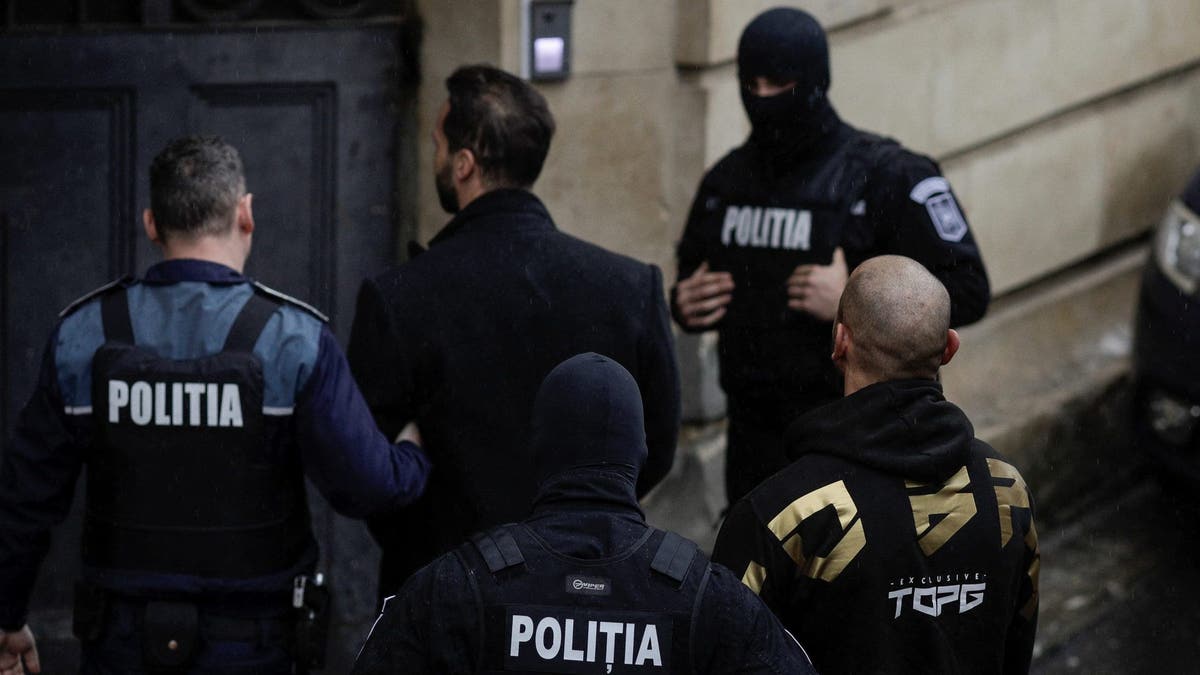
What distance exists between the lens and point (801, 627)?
10.6 feet

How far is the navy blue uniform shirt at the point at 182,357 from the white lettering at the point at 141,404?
0.09m

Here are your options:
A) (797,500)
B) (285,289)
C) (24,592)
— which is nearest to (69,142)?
(285,289)

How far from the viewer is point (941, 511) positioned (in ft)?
10.6

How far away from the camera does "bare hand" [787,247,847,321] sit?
4.68m

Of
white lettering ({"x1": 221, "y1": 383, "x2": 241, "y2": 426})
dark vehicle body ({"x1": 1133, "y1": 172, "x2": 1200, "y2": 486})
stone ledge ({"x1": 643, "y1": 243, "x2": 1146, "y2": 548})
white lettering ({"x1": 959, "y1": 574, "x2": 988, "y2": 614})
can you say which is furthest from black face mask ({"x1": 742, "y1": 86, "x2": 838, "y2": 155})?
stone ledge ({"x1": 643, "y1": 243, "x2": 1146, "y2": 548})

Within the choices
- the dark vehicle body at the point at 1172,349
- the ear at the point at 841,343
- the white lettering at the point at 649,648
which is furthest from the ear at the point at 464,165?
the dark vehicle body at the point at 1172,349

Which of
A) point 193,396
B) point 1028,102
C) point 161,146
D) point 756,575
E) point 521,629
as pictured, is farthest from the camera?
point 1028,102

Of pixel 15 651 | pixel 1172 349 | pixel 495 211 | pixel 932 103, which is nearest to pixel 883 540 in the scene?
pixel 495 211

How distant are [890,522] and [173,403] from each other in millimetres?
1562

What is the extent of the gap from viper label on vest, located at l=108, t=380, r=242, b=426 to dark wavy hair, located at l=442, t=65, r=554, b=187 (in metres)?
0.83

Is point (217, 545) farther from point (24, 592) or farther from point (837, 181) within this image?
point (837, 181)

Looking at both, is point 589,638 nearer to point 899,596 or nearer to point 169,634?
point 899,596

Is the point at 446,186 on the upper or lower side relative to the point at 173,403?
upper

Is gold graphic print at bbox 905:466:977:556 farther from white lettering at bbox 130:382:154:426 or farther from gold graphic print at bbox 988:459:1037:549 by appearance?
white lettering at bbox 130:382:154:426
